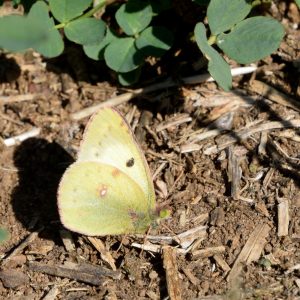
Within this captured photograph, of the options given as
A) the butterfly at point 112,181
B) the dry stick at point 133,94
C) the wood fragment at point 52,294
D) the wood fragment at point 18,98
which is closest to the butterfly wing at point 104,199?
the butterfly at point 112,181

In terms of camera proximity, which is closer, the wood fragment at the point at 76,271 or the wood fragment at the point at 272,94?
the wood fragment at the point at 76,271

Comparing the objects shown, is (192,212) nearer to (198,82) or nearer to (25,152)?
(198,82)

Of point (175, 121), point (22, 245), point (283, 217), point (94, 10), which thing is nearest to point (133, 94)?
point (175, 121)

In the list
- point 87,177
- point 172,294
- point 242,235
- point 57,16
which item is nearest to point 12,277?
point 87,177

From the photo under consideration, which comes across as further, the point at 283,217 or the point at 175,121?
the point at 175,121

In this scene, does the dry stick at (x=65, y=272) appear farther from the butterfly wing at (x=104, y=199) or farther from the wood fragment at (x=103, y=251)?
the butterfly wing at (x=104, y=199)

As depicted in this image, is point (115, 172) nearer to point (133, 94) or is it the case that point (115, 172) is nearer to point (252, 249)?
point (252, 249)

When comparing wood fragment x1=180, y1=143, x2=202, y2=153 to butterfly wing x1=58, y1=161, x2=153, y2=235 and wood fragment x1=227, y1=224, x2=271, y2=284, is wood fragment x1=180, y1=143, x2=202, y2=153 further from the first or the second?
wood fragment x1=227, y1=224, x2=271, y2=284

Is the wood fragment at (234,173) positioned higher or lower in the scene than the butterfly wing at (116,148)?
lower
